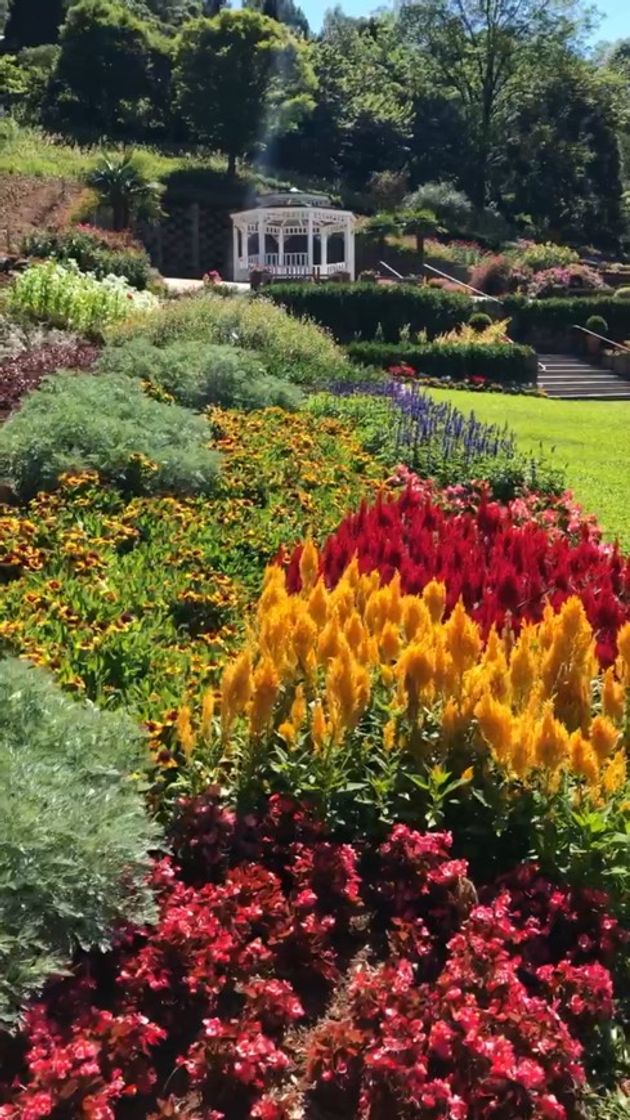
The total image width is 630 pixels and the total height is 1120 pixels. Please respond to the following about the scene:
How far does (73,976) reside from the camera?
243 centimetres

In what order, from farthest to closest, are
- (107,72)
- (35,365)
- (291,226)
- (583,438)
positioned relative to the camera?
(107,72) < (291,226) < (583,438) < (35,365)

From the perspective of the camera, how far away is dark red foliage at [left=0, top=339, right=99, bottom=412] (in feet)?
29.0

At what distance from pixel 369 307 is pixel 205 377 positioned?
1509cm

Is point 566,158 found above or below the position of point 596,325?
above

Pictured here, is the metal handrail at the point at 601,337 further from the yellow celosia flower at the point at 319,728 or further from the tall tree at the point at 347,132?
the tall tree at the point at 347,132

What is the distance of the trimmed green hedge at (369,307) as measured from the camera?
23.5 m

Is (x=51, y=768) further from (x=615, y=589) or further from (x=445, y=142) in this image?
(x=445, y=142)

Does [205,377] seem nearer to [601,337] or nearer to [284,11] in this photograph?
[601,337]

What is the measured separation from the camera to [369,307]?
24000mm

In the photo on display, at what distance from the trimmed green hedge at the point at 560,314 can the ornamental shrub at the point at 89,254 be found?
9154 millimetres

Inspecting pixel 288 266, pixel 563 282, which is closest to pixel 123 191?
pixel 288 266

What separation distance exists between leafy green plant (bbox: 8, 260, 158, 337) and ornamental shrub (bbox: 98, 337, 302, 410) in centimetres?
309

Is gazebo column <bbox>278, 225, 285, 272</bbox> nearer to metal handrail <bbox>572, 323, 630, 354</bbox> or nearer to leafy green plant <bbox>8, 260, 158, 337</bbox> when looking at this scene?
metal handrail <bbox>572, 323, 630, 354</bbox>

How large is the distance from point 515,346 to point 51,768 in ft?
62.0
